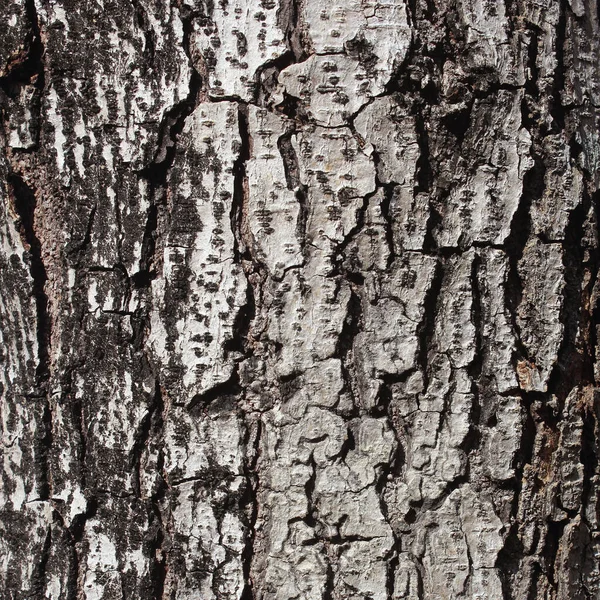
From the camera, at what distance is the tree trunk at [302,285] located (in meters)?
1.16

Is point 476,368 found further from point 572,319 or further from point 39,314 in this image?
point 39,314

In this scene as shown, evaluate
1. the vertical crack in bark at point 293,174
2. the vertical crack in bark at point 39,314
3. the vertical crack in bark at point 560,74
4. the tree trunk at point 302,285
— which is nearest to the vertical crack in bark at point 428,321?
the tree trunk at point 302,285

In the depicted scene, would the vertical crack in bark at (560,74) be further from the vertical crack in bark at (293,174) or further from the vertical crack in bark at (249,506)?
the vertical crack in bark at (249,506)

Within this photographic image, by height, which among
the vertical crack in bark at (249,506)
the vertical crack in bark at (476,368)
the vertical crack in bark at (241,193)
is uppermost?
the vertical crack in bark at (241,193)

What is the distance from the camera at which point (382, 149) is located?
117 cm

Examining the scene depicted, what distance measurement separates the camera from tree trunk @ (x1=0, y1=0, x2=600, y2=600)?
3.81ft

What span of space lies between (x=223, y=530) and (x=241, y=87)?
2.46ft

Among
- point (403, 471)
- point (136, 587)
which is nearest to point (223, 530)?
point (136, 587)

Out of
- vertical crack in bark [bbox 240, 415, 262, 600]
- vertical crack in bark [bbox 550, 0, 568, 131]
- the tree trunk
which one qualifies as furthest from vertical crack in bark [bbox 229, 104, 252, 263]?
vertical crack in bark [bbox 550, 0, 568, 131]

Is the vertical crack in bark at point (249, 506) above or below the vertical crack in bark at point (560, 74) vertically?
below

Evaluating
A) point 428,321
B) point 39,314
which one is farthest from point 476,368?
point 39,314

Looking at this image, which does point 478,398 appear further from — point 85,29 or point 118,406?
point 85,29

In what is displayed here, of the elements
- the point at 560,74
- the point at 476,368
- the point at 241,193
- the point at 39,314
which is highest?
the point at 560,74

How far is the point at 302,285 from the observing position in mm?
1165
